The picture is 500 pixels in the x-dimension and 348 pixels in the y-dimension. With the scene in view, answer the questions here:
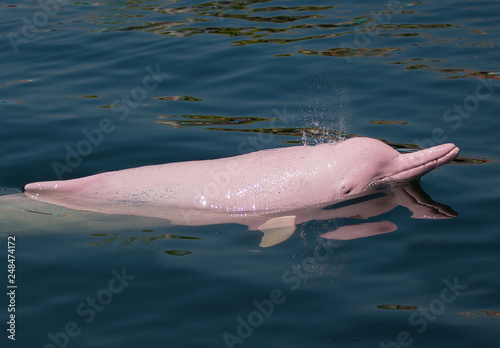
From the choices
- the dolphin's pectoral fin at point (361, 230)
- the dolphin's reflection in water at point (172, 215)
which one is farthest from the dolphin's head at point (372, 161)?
the dolphin's pectoral fin at point (361, 230)

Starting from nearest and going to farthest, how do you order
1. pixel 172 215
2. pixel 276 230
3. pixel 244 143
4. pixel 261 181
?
pixel 276 230 < pixel 172 215 < pixel 261 181 < pixel 244 143

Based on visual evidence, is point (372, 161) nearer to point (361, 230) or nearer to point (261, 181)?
→ point (361, 230)

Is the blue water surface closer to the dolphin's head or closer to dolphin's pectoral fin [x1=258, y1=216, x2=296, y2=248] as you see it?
dolphin's pectoral fin [x1=258, y1=216, x2=296, y2=248]

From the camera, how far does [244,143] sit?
9.83 metres

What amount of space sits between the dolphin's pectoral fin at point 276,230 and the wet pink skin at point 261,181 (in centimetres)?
44

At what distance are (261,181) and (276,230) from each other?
0.88 meters

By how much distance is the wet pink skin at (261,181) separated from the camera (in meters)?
8.13

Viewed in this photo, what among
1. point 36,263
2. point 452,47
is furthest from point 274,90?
point 36,263

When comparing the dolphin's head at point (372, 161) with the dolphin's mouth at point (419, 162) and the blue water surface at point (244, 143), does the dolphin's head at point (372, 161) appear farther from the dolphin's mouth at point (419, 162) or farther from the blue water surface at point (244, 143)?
the blue water surface at point (244, 143)

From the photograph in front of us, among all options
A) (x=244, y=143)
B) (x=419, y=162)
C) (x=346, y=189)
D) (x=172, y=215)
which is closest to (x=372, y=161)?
(x=346, y=189)

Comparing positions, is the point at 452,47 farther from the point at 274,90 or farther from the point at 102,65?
the point at 102,65

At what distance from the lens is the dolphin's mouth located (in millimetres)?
8133

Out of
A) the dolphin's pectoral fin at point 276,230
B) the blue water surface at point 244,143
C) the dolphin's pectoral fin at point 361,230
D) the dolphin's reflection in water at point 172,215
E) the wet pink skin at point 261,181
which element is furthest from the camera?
the wet pink skin at point 261,181

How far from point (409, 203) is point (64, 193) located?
414 cm
